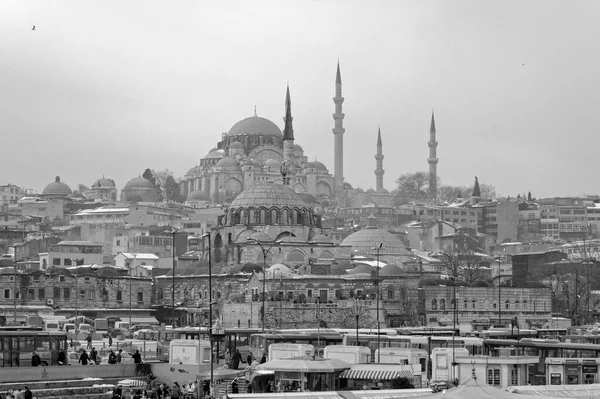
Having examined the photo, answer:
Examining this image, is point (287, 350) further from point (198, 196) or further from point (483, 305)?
point (198, 196)

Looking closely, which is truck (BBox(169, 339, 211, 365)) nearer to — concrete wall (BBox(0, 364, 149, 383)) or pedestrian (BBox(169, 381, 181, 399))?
concrete wall (BBox(0, 364, 149, 383))

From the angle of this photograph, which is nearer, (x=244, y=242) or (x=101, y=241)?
(x=244, y=242)

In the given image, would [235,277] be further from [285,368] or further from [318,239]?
[285,368]

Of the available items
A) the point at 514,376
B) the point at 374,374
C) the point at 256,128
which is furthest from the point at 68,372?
the point at 256,128

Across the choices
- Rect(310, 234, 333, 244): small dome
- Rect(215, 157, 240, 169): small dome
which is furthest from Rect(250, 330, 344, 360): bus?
Rect(215, 157, 240, 169): small dome

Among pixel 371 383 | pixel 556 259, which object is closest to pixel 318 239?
pixel 556 259

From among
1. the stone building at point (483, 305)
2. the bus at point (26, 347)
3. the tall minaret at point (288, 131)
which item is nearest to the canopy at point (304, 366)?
the bus at point (26, 347)

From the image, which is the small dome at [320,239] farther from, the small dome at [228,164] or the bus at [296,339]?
the small dome at [228,164]
